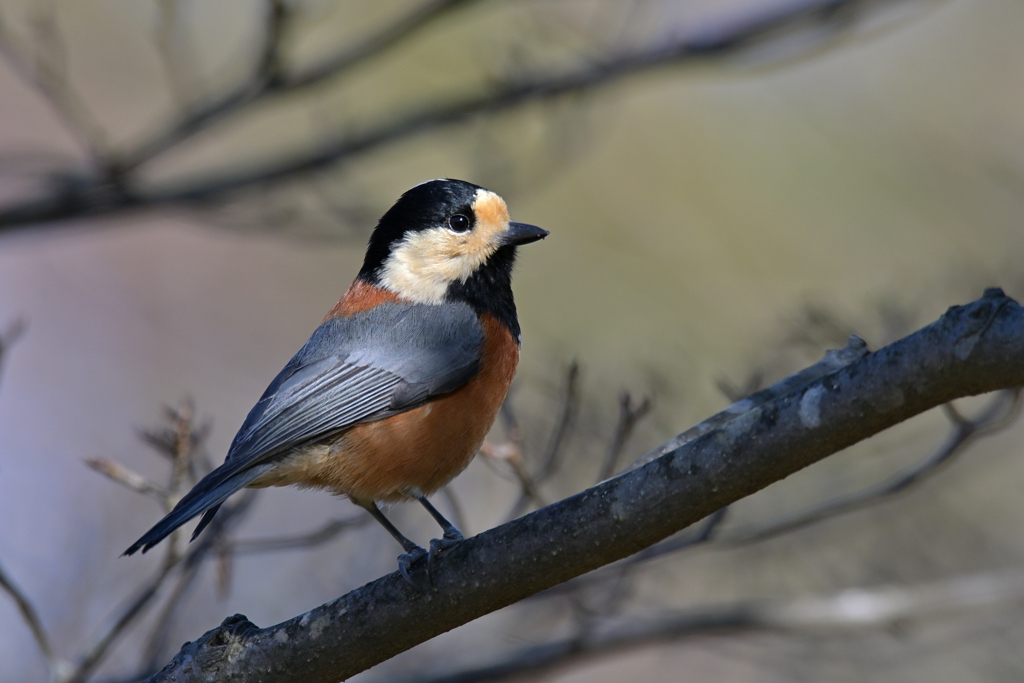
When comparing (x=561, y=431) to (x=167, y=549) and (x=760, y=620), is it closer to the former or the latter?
(x=760, y=620)

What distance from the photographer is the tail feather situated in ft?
10.4

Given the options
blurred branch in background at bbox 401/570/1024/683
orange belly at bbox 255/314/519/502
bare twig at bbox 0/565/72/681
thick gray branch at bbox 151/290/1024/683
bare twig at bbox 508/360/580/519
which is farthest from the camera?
blurred branch in background at bbox 401/570/1024/683

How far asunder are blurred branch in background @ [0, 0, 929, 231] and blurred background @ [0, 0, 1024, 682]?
2cm

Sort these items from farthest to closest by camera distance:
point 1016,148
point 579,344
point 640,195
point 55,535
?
point 640,195, point 579,344, point 1016,148, point 55,535

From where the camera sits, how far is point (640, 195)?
1017cm

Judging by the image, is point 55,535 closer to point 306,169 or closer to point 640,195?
point 306,169

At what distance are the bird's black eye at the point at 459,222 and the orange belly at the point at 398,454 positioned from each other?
0.87 metres

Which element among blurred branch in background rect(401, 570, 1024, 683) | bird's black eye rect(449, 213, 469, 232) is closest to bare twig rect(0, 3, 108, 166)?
bird's black eye rect(449, 213, 469, 232)

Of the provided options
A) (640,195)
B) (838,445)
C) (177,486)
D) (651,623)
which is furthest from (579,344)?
(838,445)

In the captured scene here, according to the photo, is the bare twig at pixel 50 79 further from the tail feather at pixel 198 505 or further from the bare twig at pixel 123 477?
the tail feather at pixel 198 505

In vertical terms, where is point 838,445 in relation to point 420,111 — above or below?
below

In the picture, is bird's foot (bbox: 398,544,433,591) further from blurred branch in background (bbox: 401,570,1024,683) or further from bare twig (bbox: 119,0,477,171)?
bare twig (bbox: 119,0,477,171)

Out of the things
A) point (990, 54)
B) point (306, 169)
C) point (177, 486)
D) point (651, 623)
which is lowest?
point (651, 623)

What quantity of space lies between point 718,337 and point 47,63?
5.74 metres
